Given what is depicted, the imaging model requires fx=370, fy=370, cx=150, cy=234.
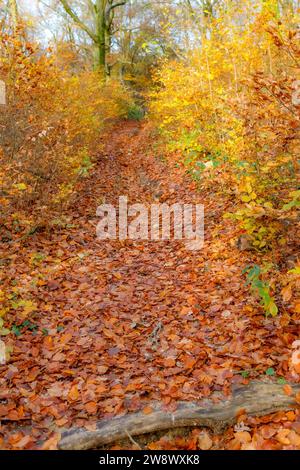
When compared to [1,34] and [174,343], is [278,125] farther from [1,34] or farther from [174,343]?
[1,34]

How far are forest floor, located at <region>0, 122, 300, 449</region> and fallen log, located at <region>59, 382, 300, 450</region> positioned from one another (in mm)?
74

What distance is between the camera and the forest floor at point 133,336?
10.5 ft

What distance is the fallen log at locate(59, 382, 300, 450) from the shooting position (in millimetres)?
3020

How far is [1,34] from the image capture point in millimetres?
6391

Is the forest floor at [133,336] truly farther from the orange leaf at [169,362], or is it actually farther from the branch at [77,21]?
the branch at [77,21]

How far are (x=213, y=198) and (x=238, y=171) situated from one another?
137 cm

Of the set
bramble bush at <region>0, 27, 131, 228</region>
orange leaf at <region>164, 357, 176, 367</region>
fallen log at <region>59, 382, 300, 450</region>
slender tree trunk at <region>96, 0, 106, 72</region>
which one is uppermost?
slender tree trunk at <region>96, 0, 106, 72</region>

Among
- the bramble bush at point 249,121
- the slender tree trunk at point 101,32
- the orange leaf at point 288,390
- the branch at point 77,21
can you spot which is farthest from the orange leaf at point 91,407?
the slender tree trunk at point 101,32

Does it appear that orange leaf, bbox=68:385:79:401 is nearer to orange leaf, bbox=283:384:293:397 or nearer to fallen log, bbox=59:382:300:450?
fallen log, bbox=59:382:300:450

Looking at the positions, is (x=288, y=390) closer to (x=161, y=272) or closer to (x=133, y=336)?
(x=133, y=336)

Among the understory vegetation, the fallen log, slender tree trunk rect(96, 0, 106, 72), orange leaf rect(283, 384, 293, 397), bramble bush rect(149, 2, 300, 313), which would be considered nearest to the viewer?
the fallen log

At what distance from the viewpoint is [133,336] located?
438 cm

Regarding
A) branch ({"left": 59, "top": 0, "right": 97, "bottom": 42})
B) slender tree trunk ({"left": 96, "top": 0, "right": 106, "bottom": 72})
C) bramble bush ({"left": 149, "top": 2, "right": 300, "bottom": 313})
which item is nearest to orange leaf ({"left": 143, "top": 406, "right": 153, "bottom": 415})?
bramble bush ({"left": 149, "top": 2, "right": 300, "bottom": 313})

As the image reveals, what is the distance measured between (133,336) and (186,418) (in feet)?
4.55
